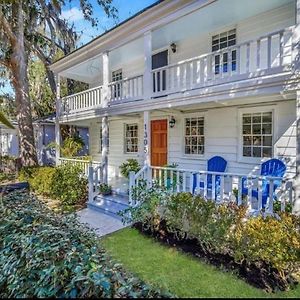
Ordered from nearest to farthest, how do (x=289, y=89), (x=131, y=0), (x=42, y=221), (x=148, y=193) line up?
1. (x=42, y=221)
2. (x=289, y=89)
3. (x=148, y=193)
4. (x=131, y=0)

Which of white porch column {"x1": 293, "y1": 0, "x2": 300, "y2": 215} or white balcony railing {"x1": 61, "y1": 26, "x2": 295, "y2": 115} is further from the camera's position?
white balcony railing {"x1": 61, "y1": 26, "x2": 295, "y2": 115}

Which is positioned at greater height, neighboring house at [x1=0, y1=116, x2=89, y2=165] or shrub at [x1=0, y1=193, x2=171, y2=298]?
neighboring house at [x1=0, y1=116, x2=89, y2=165]

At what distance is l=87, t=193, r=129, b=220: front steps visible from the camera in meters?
9.15

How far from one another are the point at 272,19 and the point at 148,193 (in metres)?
5.98

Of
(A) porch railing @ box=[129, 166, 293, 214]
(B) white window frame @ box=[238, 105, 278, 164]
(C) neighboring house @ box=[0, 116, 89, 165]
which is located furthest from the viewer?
(C) neighboring house @ box=[0, 116, 89, 165]

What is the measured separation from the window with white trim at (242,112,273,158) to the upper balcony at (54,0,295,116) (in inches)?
55.4

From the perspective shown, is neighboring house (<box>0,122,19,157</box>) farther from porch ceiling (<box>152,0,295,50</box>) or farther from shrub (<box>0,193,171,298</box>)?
shrub (<box>0,193,171,298</box>)

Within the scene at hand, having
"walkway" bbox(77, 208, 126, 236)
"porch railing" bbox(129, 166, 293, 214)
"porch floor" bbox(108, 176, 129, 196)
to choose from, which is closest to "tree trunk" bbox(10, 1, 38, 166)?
"porch floor" bbox(108, 176, 129, 196)

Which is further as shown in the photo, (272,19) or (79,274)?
(272,19)

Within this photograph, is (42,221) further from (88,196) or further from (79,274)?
(88,196)

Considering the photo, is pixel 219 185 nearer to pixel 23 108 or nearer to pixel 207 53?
pixel 207 53

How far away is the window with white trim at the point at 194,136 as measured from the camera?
10414 mm

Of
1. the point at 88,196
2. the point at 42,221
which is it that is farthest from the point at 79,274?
the point at 88,196

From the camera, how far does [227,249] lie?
17.4 feet
